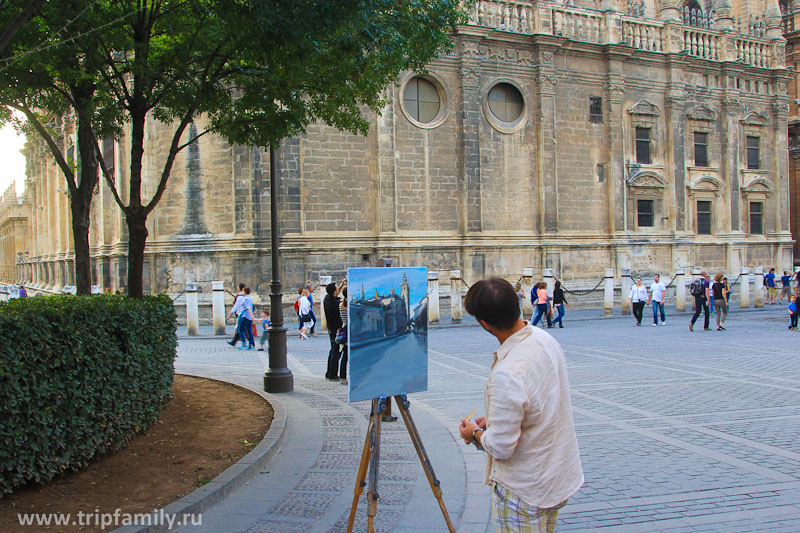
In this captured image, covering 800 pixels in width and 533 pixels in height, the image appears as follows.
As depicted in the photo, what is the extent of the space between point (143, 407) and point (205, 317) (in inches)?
699

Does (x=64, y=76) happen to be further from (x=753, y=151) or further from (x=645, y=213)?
(x=753, y=151)

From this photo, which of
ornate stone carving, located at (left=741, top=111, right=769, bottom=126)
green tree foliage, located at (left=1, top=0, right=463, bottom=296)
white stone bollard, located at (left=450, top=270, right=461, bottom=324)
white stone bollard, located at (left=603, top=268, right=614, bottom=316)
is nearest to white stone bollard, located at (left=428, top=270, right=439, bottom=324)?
white stone bollard, located at (left=450, top=270, right=461, bottom=324)

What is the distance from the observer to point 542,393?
3.21 meters

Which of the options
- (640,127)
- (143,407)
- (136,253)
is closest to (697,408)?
(143,407)

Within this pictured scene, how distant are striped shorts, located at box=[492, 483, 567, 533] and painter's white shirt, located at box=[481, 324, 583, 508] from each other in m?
0.04

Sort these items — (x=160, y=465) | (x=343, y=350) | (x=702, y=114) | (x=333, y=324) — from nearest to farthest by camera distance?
1. (x=160, y=465)
2. (x=343, y=350)
3. (x=333, y=324)
4. (x=702, y=114)

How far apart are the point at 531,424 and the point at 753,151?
121 ft

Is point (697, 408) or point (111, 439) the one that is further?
point (697, 408)

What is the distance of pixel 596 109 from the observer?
30.6 m

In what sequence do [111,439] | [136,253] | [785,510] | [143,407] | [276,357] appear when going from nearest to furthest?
[785,510] < [111,439] < [143,407] < [136,253] < [276,357]

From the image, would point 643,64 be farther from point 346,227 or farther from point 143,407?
point 143,407

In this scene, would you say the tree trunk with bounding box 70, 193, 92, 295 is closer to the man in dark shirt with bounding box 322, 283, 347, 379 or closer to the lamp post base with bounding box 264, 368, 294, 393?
the lamp post base with bounding box 264, 368, 294, 393

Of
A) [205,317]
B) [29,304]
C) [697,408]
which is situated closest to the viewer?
[29,304]

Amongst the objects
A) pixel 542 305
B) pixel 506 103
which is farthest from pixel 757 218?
pixel 542 305
